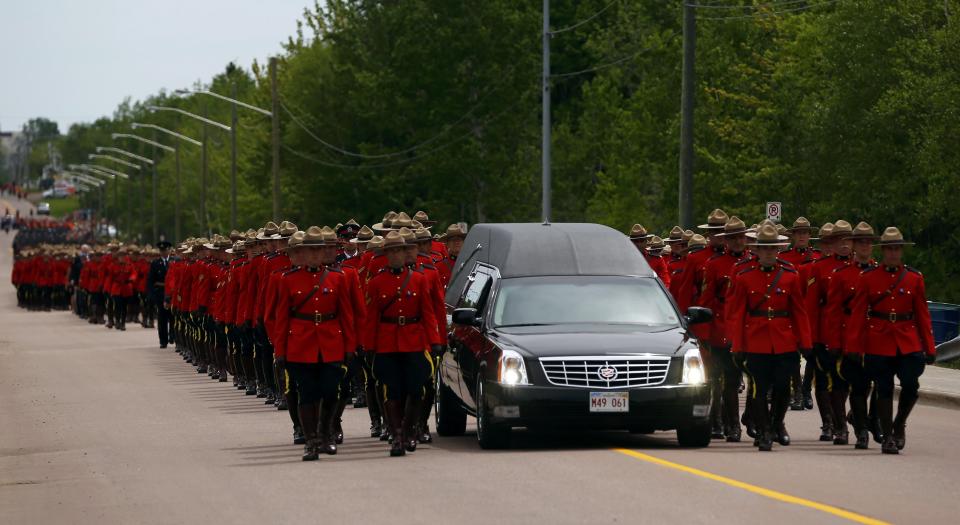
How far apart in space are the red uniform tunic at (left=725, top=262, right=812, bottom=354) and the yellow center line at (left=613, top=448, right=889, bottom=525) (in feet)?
5.35

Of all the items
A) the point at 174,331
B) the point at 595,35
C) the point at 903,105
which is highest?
the point at 595,35

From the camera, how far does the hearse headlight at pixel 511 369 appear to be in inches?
664

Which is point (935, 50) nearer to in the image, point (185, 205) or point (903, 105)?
point (903, 105)

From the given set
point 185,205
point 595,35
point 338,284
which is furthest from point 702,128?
point 185,205

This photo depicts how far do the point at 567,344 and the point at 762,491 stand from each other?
353 cm

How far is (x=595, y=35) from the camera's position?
92.1m

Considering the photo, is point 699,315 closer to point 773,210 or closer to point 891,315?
point 891,315

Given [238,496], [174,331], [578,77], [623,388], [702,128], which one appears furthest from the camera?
[578,77]

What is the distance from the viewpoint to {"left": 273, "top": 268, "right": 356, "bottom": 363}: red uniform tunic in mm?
17156

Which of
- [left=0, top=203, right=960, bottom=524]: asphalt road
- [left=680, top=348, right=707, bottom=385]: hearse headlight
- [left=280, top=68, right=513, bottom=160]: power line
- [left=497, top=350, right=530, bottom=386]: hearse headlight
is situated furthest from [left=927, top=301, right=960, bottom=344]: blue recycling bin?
[left=280, top=68, right=513, bottom=160]: power line

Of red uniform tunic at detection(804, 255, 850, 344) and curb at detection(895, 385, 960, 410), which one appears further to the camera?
curb at detection(895, 385, 960, 410)

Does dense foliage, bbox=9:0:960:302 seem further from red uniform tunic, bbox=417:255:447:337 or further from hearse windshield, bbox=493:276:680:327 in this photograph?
red uniform tunic, bbox=417:255:447:337

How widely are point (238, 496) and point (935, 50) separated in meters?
34.1

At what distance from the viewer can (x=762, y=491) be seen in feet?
45.5
